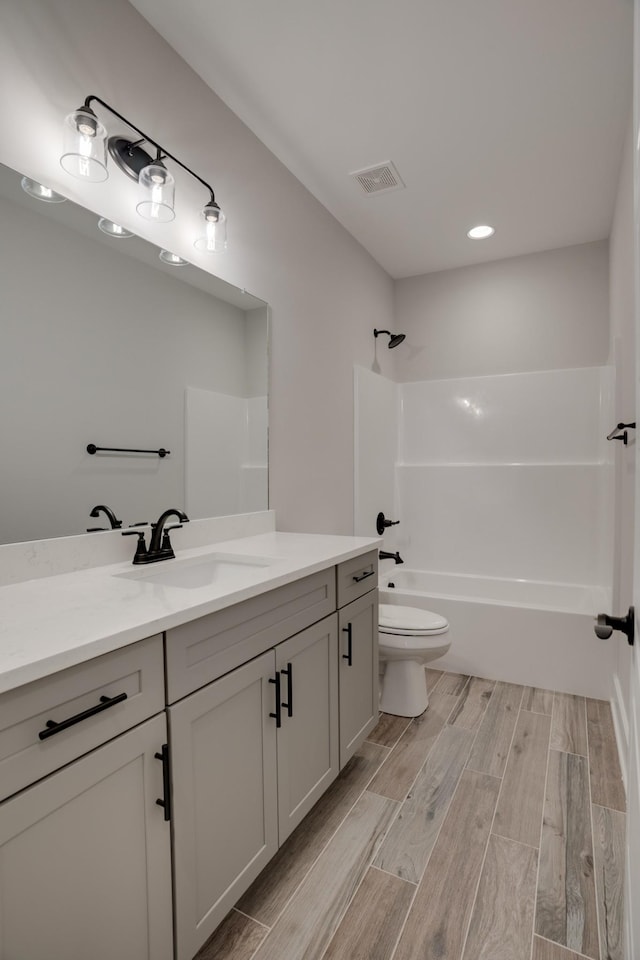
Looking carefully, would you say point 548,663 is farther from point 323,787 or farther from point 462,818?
point 323,787

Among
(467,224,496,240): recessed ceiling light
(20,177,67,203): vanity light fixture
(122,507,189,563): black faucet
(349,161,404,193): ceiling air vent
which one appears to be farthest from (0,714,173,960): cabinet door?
(467,224,496,240): recessed ceiling light

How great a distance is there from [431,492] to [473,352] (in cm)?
109

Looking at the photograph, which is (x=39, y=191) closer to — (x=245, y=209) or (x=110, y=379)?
(x=110, y=379)

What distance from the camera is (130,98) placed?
5.15 feet

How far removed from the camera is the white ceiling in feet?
5.40

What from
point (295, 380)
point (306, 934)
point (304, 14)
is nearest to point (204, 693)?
point (306, 934)

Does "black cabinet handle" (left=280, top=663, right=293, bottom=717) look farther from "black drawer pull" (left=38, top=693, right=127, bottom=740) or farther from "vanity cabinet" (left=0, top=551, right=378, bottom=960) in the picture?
"black drawer pull" (left=38, top=693, right=127, bottom=740)

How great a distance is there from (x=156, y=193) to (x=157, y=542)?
1.11 m

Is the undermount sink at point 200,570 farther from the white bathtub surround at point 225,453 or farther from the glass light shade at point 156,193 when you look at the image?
the glass light shade at point 156,193

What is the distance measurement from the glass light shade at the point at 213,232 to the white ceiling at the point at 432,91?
0.54 m

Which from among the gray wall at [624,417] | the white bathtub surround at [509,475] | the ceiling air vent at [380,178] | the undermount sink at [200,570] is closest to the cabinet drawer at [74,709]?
the undermount sink at [200,570]

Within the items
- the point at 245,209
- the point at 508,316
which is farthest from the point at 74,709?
the point at 508,316

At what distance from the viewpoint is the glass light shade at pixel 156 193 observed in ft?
5.03

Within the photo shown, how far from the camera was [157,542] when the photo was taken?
1584 millimetres
